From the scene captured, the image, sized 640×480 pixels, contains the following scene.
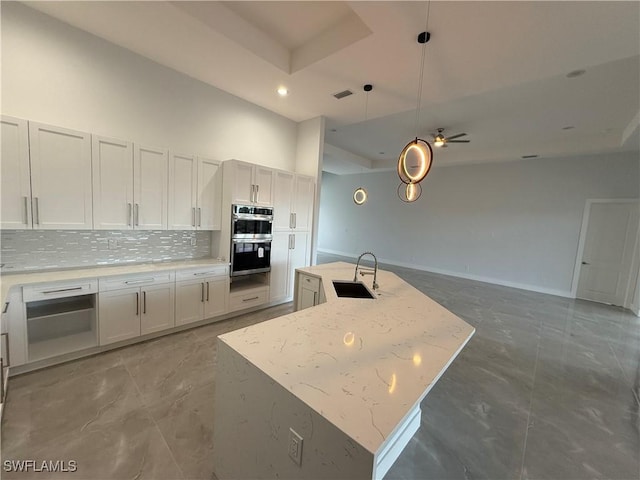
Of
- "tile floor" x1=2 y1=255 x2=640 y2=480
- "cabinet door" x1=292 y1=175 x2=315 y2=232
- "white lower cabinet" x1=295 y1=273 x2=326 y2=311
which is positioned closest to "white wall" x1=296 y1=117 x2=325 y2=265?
"cabinet door" x1=292 y1=175 x2=315 y2=232

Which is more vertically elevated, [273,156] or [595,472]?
[273,156]

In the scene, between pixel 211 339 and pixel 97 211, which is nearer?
pixel 97 211

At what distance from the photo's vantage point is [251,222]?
12.5ft

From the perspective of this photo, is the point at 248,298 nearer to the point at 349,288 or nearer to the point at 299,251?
the point at 299,251

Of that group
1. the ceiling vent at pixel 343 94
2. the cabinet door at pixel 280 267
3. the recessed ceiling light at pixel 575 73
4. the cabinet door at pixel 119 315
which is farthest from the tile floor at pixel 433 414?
the ceiling vent at pixel 343 94

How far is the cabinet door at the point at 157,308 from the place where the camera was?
2.94m

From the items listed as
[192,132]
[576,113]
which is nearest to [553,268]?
[576,113]

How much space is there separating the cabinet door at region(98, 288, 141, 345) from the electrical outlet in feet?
8.78

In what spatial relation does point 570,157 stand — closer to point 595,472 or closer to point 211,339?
point 595,472

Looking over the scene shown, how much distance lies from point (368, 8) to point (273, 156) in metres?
2.77

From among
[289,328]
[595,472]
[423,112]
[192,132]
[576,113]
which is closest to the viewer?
[289,328]

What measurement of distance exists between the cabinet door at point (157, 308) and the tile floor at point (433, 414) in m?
0.19

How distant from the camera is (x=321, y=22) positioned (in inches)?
106

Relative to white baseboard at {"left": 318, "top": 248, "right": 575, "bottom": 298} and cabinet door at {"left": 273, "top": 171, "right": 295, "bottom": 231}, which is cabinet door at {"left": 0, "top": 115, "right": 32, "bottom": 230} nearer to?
cabinet door at {"left": 273, "top": 171, "right": 295, "bottom": 231}
